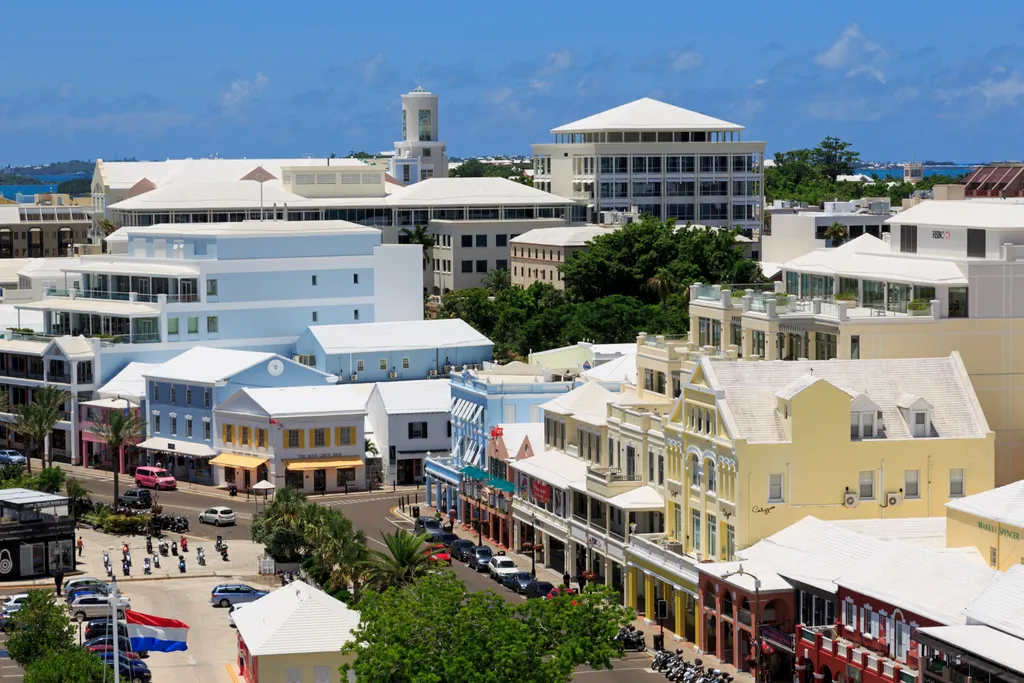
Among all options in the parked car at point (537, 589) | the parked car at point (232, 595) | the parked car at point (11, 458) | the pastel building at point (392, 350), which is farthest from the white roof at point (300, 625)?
the pastel building at point (392, 350)

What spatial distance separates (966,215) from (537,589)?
27.6 m

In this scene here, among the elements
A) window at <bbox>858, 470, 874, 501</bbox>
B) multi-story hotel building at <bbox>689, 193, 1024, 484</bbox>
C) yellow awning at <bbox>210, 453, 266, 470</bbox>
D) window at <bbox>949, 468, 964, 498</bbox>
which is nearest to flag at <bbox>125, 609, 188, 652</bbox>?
window at <bbox>858, 470, 874, 501</bbox>

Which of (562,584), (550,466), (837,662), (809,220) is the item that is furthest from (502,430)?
(809,220)

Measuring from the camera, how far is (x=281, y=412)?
13475 cm

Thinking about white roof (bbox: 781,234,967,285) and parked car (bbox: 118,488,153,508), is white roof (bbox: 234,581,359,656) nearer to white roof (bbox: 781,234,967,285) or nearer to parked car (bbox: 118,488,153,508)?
white roof (bbox: 781,234,967,285)

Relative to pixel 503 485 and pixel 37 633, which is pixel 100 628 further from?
pixel 503 485

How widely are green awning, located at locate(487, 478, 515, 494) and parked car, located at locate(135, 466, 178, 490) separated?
91.7 feet

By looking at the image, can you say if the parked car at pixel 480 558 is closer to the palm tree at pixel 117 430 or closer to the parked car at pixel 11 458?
the palm tree at pixel 117 430

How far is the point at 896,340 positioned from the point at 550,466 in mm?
21938

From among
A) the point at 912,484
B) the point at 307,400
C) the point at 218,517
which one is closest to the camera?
the point at 912,484

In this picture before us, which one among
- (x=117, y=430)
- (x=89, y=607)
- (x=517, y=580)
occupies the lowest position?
(x=89, y=607)

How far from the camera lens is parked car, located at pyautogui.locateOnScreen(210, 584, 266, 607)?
333 feet

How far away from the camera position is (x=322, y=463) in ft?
442

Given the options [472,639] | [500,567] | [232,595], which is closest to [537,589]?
[500,567]
